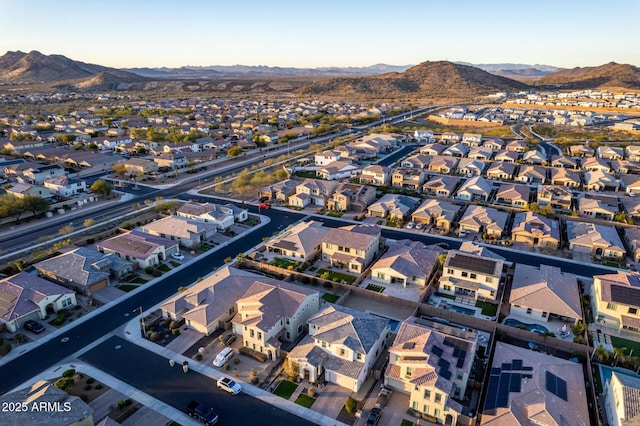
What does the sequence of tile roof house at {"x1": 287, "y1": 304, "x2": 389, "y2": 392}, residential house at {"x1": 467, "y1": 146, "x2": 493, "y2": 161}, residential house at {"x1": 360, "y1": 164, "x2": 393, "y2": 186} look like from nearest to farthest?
1. tile roof house at {"x1": 287, "y1": 304, "x2": 389, "y2": 392}
2. residential house at {"x1": 360, "y1": 164, "x2": 393, "y2": 186}
3. residential house at {"x1": 467, "y1": 146, "x2": 493, "y2": 161}

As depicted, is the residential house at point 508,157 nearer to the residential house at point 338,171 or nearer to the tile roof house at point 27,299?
the residential house at point 338,171

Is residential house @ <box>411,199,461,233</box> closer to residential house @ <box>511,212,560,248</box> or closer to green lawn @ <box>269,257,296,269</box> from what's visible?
residential house @ <box>511,212,560,248</box>

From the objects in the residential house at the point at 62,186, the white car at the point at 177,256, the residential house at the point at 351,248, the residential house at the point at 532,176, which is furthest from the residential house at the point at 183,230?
the residential house at the point at 532,176

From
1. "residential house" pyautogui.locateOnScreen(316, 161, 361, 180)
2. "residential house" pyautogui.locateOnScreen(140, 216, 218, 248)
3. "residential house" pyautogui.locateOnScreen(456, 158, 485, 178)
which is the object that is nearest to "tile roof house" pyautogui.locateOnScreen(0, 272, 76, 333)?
"residential house" pyautogui.locateOnScreen(140, 216, 218, 248)

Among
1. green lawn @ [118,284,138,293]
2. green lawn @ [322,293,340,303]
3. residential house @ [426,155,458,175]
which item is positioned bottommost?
green lawn @ [322,293,340,303]

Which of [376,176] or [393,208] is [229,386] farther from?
[376,176]

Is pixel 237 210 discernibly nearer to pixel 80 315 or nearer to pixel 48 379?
pixel 80 315

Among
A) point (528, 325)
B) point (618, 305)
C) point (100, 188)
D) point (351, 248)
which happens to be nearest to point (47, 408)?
point (351, 248)

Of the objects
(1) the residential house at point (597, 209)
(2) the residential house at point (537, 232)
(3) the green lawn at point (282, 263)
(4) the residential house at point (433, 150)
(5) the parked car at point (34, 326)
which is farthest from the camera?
(4) the residential house at point (433, 150)
